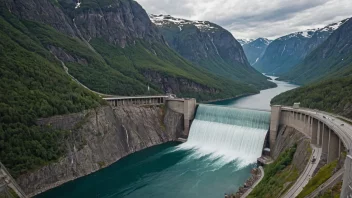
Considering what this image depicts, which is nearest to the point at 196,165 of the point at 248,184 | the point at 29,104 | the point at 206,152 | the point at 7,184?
the point at 206,152

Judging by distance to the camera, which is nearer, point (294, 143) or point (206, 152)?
point (294, 143)

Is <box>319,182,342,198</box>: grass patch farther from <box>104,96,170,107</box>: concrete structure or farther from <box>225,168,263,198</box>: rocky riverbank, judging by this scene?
<box>104,96,170,107</box>: concrete structure

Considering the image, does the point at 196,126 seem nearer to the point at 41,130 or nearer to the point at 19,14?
the point at 41,130

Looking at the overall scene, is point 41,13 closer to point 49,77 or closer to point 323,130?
point 49,77

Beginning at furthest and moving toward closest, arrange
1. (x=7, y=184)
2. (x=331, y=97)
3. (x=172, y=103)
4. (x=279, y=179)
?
1. (x=172, y=103)
2. (x=331, y=97)
3. (x=7, y=184)
4. (x=279, y=179)

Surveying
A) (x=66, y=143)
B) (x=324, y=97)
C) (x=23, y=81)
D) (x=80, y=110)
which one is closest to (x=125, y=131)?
(x=80, y=110)

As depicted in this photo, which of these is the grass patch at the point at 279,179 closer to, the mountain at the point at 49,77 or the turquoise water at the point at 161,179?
the turquoise water at the point at 161,179

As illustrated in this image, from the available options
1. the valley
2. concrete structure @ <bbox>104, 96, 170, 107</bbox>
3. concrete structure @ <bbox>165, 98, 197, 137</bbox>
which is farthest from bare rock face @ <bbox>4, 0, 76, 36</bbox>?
concrete structure @ <bbox>165, 98, 197, 137</bbox>
